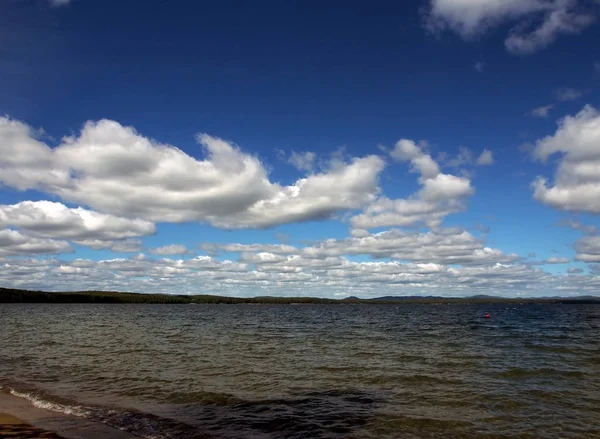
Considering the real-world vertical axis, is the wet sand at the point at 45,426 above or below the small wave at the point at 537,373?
below

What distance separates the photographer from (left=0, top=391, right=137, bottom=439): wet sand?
13.4m

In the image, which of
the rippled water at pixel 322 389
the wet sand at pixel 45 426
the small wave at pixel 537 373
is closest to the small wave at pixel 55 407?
the rippled water at pixel 322 389

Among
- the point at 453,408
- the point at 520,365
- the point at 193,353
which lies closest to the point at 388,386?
the point at 453,408

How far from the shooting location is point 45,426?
14.5 m

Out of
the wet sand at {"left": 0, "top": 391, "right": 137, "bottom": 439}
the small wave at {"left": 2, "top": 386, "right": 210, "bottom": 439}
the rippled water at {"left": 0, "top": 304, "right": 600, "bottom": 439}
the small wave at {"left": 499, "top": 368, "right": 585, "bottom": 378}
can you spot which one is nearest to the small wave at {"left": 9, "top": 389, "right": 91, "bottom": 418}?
the small wave at {"left": 2, "top": 386, "right": 210, "bottom": 439}

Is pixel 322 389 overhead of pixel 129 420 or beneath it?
overhead

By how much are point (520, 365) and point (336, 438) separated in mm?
18809

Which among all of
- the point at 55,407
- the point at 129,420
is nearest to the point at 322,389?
the point at 129,420

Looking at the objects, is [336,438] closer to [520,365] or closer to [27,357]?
[520,365]

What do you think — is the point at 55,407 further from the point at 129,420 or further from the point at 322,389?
the point at 322,389

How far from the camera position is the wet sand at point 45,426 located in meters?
13.4

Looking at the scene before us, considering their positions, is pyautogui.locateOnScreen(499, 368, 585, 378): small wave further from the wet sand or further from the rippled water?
the wet sand

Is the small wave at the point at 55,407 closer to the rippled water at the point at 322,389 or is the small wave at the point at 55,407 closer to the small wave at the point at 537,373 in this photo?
the rippled water at the point at 322,389

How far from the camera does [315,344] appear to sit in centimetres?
3969
